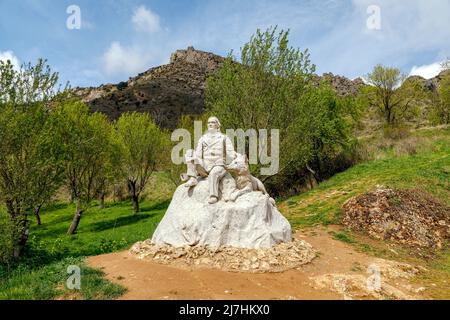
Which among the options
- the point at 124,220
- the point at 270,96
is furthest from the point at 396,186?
the point at 124,220

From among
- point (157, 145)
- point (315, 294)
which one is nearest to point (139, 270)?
point (315, 294)

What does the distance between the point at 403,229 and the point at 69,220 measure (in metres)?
28.1

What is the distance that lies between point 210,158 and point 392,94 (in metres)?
39.3

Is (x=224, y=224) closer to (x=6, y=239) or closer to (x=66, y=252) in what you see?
(x=6, y=239)

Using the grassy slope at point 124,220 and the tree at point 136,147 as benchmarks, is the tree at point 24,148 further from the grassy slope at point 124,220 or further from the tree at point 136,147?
the tree at point 136,147

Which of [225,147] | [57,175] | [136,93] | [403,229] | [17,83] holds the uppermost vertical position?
[136,93]

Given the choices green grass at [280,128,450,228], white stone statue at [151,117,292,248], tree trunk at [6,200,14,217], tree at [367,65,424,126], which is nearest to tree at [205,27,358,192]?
green grass at [280,128,450,228]

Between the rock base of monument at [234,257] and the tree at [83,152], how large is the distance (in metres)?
13.4

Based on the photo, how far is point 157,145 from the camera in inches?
1221

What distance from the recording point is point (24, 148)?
554 inches

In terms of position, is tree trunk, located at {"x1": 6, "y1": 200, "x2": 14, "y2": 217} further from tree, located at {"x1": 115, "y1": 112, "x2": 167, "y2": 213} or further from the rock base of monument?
tree, located at {"x1": 115, "y1": 112, "x2": 167, "y2": 213}

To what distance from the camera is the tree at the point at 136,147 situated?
29438 mm

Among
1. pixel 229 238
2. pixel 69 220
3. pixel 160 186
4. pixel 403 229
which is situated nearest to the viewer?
pixel 229 238

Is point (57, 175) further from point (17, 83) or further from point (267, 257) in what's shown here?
point (267, 257)
